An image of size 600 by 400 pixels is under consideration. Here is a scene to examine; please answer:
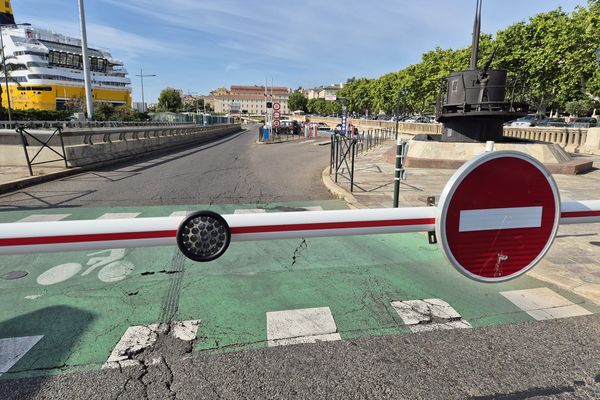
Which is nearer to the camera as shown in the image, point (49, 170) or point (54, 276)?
point (54, 276)

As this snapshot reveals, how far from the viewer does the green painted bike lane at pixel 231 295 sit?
2.99 meters

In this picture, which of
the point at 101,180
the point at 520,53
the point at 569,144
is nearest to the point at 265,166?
the point at 101,180

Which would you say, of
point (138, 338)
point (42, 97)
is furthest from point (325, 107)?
point (138, 338)

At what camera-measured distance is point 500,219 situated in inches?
78.4

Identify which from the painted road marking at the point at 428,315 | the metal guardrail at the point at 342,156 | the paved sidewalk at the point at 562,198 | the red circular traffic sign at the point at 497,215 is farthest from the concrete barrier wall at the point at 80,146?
the red circular traffic sign at the point at 497,215

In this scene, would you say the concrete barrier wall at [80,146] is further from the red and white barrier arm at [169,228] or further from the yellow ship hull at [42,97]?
the yellow ship hull at [42,97]

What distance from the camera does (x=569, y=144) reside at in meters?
22.2

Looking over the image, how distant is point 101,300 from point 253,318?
1.60m

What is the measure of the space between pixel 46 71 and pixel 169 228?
377ft

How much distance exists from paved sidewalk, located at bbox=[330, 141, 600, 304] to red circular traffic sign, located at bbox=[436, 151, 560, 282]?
2336 mm

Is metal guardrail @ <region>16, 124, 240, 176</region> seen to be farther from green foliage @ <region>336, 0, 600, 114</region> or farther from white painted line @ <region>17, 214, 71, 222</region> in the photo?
green foliage @ <region>336, 0, 600, 114</region>

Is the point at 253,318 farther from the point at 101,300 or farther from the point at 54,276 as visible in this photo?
the point at 54,276

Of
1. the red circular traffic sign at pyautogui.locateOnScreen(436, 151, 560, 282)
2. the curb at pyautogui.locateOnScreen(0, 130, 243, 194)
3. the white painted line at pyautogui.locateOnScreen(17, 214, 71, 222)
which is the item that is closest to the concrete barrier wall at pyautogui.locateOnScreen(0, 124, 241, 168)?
the curb at pyautogui.locateOnScreen(0, 130, 243, 194)

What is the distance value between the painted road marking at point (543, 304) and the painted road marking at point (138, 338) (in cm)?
309
